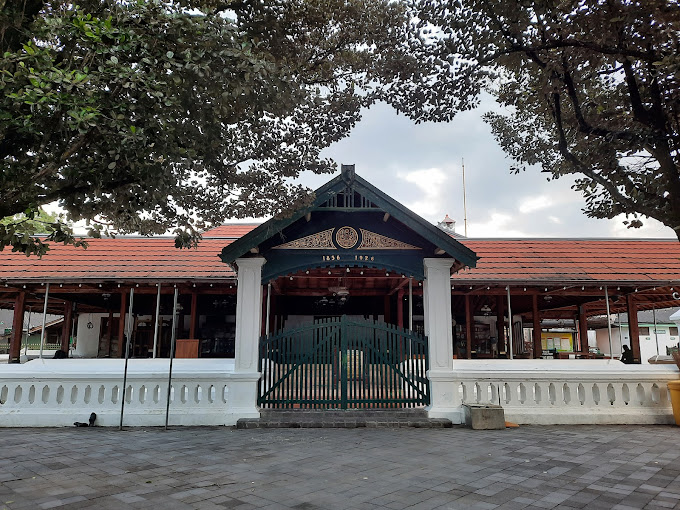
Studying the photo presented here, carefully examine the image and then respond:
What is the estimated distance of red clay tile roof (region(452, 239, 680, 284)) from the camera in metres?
12.8

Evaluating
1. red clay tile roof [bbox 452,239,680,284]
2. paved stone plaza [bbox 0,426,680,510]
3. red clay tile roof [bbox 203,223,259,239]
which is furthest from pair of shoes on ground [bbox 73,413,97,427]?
red clay tile roof [bbox 452,239,680,284]

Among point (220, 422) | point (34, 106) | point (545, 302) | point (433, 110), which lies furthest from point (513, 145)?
point (545, 302)

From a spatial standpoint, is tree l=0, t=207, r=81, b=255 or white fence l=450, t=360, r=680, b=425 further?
white fence l=450, t=360, r=680, b=425

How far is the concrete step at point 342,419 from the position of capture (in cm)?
786

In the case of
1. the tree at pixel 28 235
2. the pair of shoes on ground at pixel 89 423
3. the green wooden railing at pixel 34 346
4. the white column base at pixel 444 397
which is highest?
the tree at pixel 28 235

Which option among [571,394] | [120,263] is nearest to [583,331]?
[571,394]

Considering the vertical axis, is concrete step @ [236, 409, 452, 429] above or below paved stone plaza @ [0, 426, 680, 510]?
above

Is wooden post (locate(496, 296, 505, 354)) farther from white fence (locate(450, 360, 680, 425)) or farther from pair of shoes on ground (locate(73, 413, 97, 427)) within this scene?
pair of shoes on ground (locate(73, 413, 97, 427))

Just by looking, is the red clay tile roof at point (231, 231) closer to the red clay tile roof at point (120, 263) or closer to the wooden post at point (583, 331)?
the red clay tile roof at point (120, 263)

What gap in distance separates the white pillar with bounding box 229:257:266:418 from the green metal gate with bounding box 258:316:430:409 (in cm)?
20

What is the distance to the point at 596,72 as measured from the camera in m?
5.68

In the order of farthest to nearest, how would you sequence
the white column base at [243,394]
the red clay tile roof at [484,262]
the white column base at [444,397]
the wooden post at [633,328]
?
the wooden post at [633,328] < the red clay tile roof at [484,262] < the white column base at [444,397] < the white column base at [243,394]

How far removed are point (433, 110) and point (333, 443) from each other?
468 cm

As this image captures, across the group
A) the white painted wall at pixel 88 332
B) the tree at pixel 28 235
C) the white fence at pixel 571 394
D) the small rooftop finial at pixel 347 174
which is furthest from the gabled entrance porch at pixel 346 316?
the white painted wall at pixel 88 332
